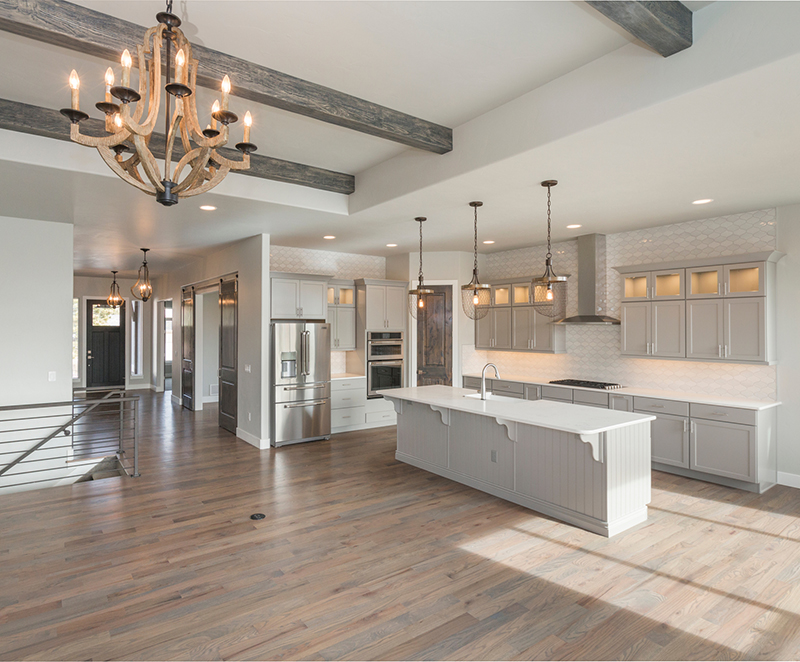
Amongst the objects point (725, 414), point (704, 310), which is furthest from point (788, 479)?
point (704, 310)

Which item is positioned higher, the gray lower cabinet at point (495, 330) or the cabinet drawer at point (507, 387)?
the gray lower cabinet at point (495, 330)

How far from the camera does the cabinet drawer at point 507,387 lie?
22.2 ft

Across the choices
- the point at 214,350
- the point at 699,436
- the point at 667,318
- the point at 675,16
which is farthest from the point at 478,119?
the point at 214,350

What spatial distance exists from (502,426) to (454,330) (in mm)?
3249

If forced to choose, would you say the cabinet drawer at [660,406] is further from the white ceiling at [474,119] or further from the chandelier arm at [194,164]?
the chandelier arm at [194,164]

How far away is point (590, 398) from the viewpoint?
5848 millimetres

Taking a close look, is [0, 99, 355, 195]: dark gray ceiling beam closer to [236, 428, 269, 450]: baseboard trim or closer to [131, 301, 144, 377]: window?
[236, 428, 269, 450]: baseboard trim

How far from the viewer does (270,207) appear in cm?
491

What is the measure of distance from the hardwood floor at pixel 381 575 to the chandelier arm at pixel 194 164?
7.14 ft

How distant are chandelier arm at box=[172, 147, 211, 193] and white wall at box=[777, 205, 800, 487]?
533 centimetres

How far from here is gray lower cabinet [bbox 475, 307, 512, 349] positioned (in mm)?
7258

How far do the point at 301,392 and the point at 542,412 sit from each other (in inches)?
141

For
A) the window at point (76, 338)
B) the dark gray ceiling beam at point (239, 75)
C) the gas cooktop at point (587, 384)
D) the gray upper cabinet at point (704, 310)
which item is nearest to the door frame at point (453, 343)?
the gas cooktop at point (587, 384)

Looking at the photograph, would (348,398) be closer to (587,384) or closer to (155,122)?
(587,384)
